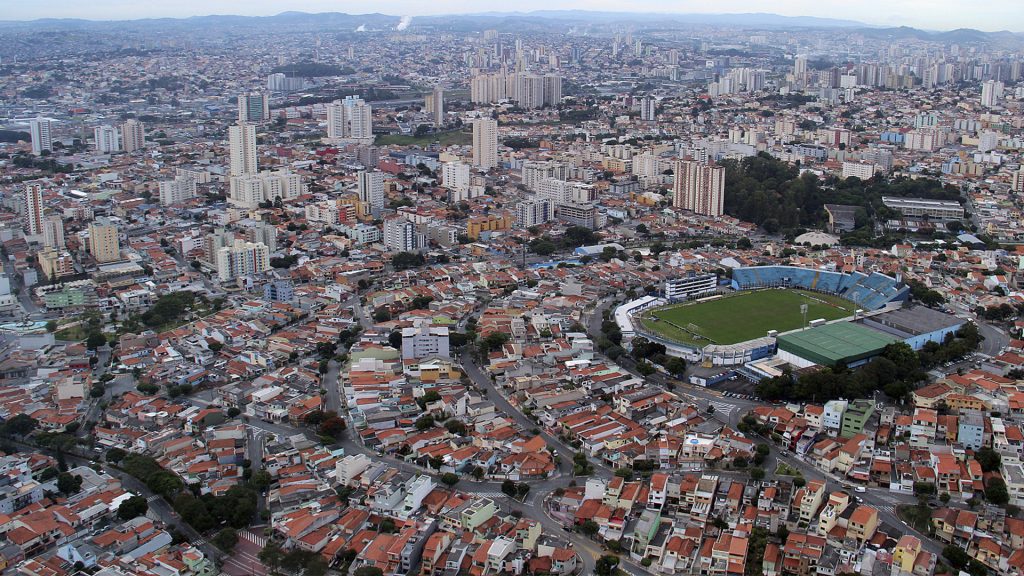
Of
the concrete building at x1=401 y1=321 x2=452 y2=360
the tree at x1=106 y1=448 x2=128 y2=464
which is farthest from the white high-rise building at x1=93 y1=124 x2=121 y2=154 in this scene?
the tree at x1=106 y1=448 x2=128 y2=464

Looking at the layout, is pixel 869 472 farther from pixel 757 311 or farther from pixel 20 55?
pixel 20 55

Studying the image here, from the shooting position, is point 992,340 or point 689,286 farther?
point 689,286

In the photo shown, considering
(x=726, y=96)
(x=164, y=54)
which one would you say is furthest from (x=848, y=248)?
(x=164, y=54)

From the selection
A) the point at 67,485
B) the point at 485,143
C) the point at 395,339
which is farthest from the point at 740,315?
the point at 485,143

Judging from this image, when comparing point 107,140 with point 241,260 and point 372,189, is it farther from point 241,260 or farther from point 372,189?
point 241,260

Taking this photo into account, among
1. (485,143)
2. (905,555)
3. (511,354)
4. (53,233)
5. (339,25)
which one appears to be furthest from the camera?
(339,25)

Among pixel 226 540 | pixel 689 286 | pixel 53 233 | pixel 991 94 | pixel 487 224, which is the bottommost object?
pixel 226 540
